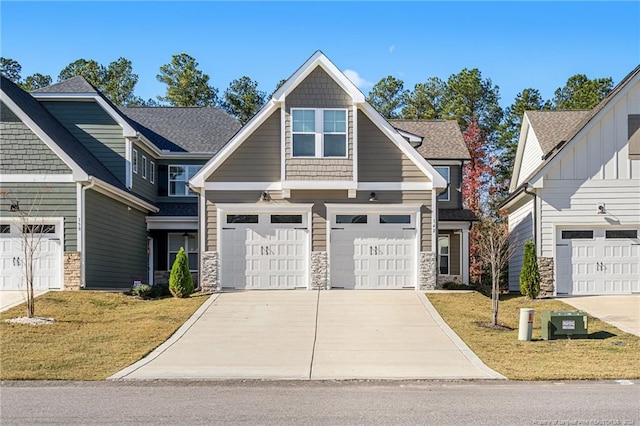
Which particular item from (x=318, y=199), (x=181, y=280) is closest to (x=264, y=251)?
(x=318, y=199)

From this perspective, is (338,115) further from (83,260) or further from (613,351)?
(613,351)

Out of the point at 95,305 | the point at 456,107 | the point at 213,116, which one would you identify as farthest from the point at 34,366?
the point at 456,107

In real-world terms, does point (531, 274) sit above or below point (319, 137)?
below

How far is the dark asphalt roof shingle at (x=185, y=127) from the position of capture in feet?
103

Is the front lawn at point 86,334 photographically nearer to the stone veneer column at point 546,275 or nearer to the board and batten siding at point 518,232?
the stone veneer column at point 546,275

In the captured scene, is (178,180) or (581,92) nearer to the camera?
(178,180)

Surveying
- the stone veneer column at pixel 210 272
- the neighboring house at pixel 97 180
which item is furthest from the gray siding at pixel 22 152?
the stone veneer column at pixel 210 272

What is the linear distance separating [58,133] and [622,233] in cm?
1827

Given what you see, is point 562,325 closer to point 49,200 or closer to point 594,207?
point 594,207

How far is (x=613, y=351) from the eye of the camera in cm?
1512

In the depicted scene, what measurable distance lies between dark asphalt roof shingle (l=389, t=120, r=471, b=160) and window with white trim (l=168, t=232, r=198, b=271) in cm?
952

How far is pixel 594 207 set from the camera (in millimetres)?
23328

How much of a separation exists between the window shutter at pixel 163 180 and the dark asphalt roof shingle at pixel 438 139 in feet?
31.7

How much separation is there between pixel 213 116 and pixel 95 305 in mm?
16034
